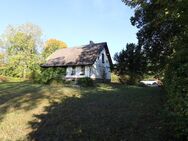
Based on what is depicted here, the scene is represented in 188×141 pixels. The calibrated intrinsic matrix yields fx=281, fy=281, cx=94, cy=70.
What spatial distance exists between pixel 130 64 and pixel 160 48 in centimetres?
A: 723

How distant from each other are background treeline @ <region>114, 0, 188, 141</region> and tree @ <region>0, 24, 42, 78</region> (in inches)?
995

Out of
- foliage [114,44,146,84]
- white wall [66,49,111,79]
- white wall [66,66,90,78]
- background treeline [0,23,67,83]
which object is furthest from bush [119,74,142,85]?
background treeline [0,23,67,83]

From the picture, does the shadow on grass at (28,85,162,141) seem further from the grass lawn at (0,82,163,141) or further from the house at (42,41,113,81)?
the house at (42,41,113,81)

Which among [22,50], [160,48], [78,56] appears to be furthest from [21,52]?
[160,48]

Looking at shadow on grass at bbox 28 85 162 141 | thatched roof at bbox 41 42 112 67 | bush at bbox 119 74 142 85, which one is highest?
thatched roof at bbox 41 42 112 67

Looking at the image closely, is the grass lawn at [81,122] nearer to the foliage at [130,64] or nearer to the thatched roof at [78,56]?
the foliage at [130,64]

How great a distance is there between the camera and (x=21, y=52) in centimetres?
5975

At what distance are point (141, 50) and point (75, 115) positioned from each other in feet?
74.3

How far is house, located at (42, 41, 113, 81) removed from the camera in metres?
44.4

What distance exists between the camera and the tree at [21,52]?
58.8 meters

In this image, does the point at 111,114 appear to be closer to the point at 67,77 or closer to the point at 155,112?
the point at 155,112

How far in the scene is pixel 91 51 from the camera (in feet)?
153

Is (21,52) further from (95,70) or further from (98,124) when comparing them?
(98,124)

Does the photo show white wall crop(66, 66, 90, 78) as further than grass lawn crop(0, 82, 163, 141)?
Yes
